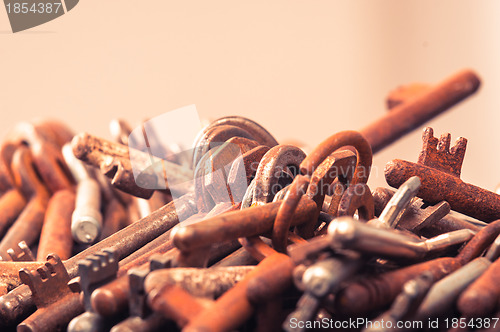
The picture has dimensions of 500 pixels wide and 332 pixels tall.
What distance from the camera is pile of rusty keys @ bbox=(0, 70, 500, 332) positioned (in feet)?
1.63

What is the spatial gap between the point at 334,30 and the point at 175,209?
2.91 metres

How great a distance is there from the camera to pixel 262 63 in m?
3.29

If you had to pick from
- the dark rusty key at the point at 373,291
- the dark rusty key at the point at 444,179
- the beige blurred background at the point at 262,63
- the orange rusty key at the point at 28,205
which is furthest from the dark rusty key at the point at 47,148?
the beige blurred background at the point at 262,63

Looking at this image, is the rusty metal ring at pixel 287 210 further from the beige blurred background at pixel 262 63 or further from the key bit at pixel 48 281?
the beige blurred background at pixel 262 63

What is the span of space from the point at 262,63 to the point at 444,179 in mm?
2608

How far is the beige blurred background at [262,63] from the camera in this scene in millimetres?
2781

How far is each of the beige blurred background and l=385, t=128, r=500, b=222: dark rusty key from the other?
196 cm

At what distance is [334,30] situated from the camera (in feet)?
11.6

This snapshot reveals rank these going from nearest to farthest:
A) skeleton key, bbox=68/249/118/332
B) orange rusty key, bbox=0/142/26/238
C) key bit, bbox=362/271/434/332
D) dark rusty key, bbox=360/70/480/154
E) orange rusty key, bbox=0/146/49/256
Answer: key bit, bbox=362/271/434/332 < skeleton key, bbox=68/249/118/332 < orange rusty key, bbox=0/146/49/256 < orange rusty key, bbox=0/142/26/238 < dark rusty key, bbox=360/70/480/154

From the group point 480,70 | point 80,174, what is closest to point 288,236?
point 80,174

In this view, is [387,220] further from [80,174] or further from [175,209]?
[80,174]

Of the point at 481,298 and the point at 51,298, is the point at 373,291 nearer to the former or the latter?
the point at 481,298

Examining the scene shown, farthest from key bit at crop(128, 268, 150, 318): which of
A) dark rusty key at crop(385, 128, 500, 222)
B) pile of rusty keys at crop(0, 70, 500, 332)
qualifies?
dark rusty key at crop(385, 128, 500, 222)

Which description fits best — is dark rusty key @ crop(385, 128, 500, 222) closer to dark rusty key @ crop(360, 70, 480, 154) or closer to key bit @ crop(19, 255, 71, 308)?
key bit @ crop(19, 255, 71, 308)
